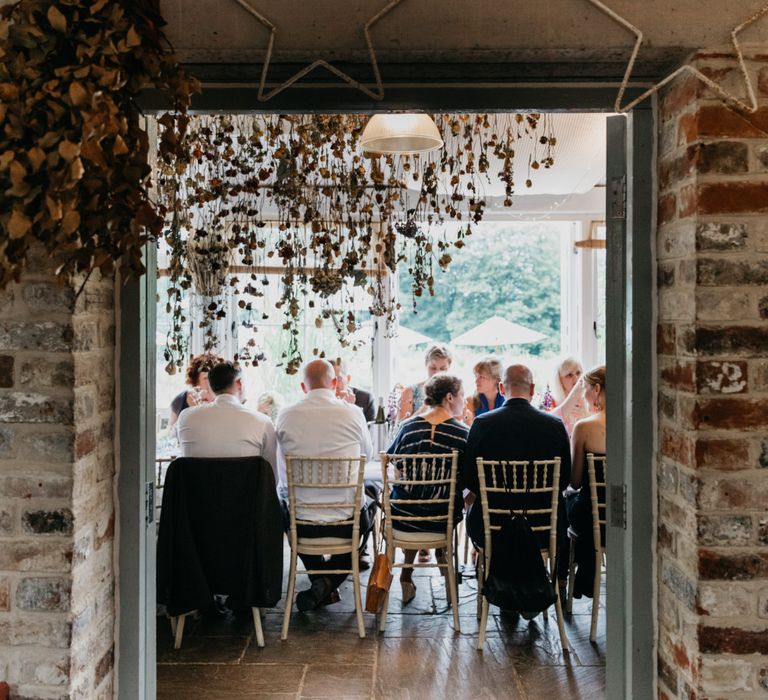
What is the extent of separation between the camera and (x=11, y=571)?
180cm

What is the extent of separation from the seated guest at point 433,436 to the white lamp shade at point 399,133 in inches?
57.4

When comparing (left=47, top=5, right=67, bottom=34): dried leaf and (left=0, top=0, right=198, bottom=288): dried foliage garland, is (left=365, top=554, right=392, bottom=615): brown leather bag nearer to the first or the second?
(left=0, top=0, right=198, bottom=288): dried foliage garland

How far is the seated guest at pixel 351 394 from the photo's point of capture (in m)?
6.29

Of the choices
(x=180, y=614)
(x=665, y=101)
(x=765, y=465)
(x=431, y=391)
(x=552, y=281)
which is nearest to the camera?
(x=765, y=465)

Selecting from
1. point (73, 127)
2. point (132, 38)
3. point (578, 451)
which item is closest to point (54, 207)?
point (73, 127)

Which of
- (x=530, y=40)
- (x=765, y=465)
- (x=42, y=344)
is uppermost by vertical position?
(x=530, y=40)

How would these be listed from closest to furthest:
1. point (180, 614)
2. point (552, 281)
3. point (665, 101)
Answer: point (665, 101), point (180, 614), point (552, 281)

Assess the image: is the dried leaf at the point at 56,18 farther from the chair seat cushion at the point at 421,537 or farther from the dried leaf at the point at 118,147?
the chair seat cushion at the point at 421,537

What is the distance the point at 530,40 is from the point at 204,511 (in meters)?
2.94

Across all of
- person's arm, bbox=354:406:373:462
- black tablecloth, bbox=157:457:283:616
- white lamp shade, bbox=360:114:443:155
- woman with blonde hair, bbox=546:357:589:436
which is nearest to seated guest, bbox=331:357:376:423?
person's arm, bbox=354:406:373:462

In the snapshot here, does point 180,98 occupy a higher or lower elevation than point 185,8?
lower

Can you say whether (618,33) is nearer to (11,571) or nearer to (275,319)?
(11,571)

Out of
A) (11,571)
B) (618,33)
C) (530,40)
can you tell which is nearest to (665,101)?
(618,33)

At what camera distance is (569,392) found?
569 centimetres
